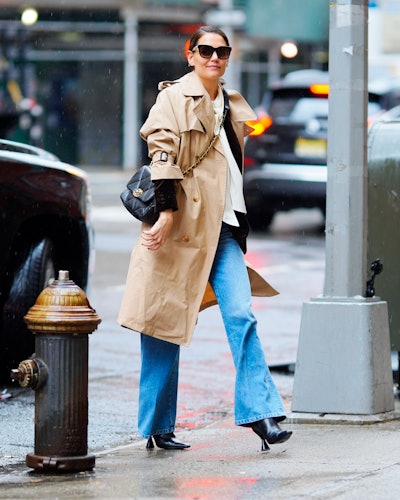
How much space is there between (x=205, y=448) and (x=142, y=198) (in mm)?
1210

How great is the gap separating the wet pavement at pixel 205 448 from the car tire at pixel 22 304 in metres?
0.23

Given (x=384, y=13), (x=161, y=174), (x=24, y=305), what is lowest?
(x=24, y=305)

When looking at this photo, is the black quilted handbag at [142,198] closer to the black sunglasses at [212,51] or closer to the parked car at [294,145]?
the black sunglasses at [212,51]

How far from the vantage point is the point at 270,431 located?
19.7 feet

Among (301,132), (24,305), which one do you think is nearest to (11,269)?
(24,305)

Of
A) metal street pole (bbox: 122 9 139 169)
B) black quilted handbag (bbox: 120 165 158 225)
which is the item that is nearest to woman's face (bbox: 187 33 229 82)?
black quilted handbag (bbox: 120 165 158 225)

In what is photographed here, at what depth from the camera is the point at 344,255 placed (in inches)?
274

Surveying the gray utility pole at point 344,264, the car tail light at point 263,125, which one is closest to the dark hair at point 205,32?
the gray utility pole at point 344,264

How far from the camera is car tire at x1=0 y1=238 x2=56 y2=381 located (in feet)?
26.3

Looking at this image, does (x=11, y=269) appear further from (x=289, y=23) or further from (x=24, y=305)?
(x=289, y=23)

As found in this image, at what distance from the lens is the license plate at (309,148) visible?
17375mm

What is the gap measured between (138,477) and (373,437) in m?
1.29

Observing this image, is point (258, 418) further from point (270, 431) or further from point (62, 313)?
point (62, 313)

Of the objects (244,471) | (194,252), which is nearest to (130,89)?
(194,252)
